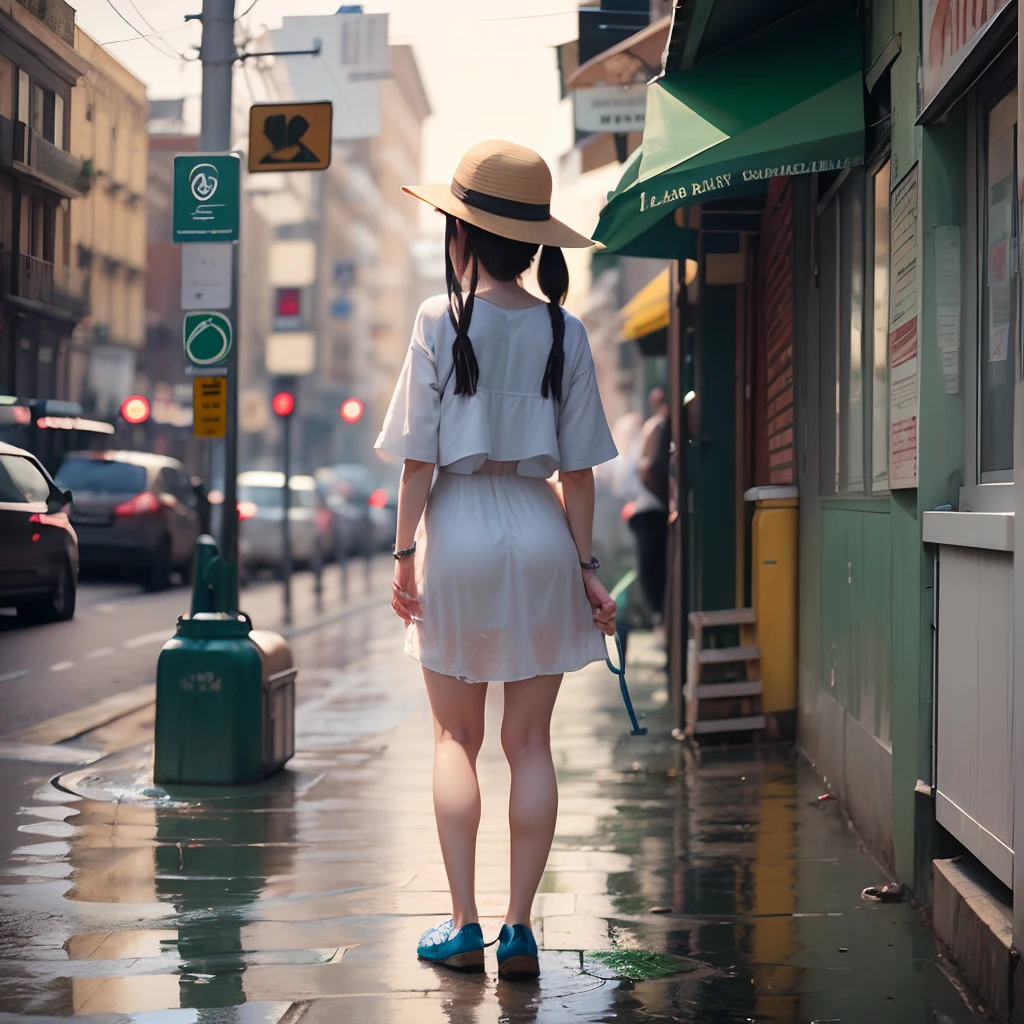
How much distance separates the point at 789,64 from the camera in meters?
6.50

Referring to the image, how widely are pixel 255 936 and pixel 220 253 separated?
435cm

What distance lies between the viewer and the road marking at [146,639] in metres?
7.52

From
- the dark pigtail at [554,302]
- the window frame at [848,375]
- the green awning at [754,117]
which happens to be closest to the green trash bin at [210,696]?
the green awning at [754,117]

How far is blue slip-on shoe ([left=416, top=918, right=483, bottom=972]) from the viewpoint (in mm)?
4375

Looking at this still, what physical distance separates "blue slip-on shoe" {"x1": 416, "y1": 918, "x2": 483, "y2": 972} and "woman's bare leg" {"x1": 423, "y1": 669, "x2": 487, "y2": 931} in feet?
0.10

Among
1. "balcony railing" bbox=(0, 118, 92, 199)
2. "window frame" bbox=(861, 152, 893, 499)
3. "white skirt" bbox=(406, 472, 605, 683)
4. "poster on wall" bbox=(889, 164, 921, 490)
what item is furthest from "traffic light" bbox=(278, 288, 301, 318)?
"white skirt" bbox=(406, 472, 605, 683)

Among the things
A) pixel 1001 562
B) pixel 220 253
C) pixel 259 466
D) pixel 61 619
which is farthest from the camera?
pixel 259 466

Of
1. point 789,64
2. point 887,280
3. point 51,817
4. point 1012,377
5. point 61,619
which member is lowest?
point 51,817

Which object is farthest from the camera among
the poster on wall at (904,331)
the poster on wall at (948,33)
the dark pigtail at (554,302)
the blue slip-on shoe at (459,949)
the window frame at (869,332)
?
the window frame at (869,332)

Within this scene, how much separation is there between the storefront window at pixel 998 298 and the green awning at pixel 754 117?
131 centimetres

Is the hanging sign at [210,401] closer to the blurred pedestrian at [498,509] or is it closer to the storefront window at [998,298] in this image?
the blurred pedestrian at [498,509]

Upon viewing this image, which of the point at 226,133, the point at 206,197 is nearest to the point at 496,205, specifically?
the point at 206,197

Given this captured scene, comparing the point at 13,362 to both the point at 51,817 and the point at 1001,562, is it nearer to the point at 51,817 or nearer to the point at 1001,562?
the point at 51,817

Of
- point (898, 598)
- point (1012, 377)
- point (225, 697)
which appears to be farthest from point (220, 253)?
point (1012, 377)
